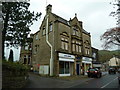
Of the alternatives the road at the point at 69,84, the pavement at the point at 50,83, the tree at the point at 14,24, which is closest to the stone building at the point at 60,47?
the pavement at the point at 50,83

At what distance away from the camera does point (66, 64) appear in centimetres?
3030

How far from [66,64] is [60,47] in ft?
12.7

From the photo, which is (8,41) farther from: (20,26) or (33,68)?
(33,68)

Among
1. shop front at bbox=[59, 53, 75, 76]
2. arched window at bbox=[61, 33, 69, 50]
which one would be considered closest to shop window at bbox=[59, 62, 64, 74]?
shop front at bbox=[59, 53, 75, 76]

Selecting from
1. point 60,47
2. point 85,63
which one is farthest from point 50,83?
point 85,63

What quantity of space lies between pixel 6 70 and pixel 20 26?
497 centimetres

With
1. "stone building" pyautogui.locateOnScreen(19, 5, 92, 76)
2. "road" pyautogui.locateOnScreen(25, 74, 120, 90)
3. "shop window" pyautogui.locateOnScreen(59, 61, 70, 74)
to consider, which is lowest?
"road" pyautogui.locateOnScreen(25, 74, 120, 90)

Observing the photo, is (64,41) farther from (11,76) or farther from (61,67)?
(11,76)

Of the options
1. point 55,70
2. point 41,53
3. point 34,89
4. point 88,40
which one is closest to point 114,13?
point 34,89

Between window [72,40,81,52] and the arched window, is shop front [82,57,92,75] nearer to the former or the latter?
window [72,40,81,52]

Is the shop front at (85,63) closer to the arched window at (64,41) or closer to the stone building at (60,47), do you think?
the stone building at (60,47)

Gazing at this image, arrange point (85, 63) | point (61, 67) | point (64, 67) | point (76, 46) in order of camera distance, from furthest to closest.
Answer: point (85, 63) → point (76, 46) → point (64, 67) → point (61, 67)

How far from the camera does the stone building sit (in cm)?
2811

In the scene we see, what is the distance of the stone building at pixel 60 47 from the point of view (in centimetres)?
2811
